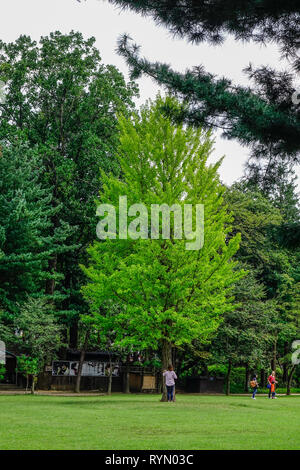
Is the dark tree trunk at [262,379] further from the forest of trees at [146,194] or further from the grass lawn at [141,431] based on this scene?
the grass lawn at [141,431]

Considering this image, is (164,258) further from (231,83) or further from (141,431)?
(231,83)

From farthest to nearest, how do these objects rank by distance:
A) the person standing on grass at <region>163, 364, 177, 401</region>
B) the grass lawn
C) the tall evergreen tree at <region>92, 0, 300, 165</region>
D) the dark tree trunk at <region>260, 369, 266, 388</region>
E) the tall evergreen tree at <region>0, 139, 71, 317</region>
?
the dark tree trunk at <region>260, 369, 266, 388</region> < the tall evergreen tree at <region>0, 139, 71, 317</region> < the person standing on grass at <region>163, 364, 177, 401</region> < the grass lawn < the tall evergreen tree at <region>92, 0, 300, 165</region>

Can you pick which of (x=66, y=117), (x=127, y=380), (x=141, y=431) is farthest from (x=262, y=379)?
(x=141, y=431)

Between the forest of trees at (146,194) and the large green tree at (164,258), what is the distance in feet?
0.21

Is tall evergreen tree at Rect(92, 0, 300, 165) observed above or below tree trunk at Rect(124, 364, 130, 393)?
above

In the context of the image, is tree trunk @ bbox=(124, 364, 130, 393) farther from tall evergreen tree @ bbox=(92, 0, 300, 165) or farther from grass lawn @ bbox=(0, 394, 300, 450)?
tall evergreen tree @ bbox=(92, 0, 300, 165)

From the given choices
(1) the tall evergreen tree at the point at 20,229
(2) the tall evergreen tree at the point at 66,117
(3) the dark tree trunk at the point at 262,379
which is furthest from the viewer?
Answer: (3) the dark tree trunk at the point at 262,379

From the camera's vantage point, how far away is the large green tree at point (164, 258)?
23.5m

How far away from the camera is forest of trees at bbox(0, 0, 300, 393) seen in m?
6.63

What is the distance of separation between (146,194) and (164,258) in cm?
282

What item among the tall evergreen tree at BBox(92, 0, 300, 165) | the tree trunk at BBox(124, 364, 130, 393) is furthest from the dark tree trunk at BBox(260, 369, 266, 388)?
the tall evergreen tree at BBox(92, 0, 300, 165)

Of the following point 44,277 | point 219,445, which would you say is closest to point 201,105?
point 219,445

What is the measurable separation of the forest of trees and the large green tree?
6cm

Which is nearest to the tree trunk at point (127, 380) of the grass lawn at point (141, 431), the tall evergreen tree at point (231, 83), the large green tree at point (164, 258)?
the large green tree at point (164, 258)
